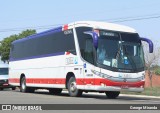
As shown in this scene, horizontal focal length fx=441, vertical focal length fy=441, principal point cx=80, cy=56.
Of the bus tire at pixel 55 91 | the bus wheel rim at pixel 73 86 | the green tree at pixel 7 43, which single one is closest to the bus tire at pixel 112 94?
the bus wheel rim at pixel 73 86

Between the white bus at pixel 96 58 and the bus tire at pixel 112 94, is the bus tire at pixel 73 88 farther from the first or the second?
the bus tire at pixel 112 94

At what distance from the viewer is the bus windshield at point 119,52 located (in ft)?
71.5

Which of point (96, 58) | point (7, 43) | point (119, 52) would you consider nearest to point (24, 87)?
point (96, 58)

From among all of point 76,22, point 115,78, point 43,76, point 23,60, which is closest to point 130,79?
point 115,78

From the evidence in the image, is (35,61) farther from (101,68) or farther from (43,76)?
(101,68)

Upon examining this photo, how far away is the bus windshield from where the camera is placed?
21.8 m

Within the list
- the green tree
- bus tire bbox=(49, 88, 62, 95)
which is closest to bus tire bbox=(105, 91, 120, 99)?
bus tire bbox=(49, 88, 62, 95)

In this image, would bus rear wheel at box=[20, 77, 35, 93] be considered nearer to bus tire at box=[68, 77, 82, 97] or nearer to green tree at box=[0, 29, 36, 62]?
bus tire at box=[68, 77, 82, 97]

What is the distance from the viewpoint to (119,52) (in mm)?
22078

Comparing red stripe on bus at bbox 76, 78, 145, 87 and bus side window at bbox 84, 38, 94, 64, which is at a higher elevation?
bus side window at bbox 84, 38, 94, 64

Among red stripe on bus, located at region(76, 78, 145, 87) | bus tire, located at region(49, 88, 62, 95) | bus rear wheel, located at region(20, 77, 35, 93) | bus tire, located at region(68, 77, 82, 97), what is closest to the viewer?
red stripe on bus, located at region(76, 78, 145, 87)

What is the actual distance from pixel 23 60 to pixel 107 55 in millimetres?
10814

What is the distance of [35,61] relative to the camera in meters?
28.9

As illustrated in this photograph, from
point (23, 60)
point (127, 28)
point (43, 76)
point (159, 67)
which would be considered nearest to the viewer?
point (127, 28)
